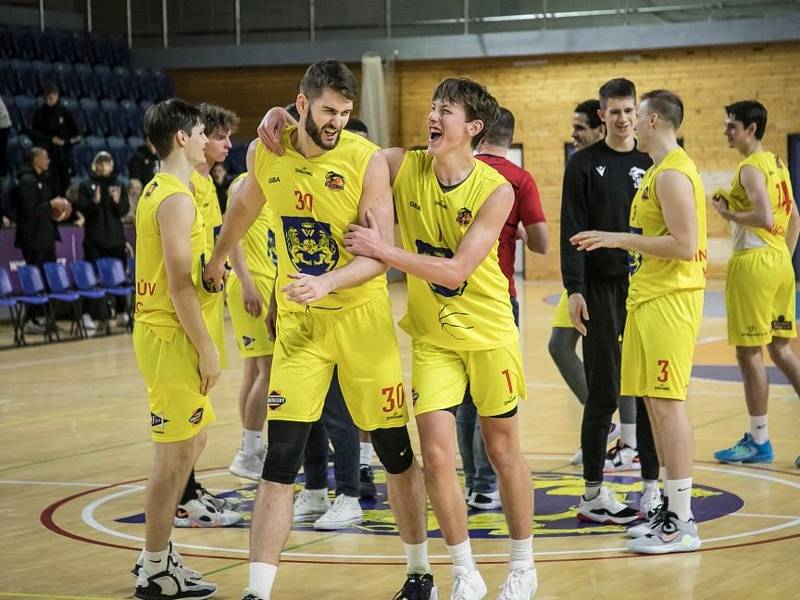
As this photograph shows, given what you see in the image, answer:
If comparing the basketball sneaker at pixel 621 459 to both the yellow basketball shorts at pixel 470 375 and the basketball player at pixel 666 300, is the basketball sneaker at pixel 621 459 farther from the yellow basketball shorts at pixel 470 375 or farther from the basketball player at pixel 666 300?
the yellow basketball shorts at pixel 470 375

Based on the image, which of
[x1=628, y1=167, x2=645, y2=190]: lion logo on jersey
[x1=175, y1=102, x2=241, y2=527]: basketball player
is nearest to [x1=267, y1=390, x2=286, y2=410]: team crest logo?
[x1=175, y1=102, x2=241, y2=527]: basketball player

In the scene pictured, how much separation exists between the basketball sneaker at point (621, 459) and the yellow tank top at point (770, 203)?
1.58 metres

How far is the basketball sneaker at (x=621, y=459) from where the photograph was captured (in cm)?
802

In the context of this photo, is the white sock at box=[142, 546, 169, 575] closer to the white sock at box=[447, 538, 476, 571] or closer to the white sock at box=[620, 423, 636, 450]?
the white sock at box=[447, 538, 476, 571]

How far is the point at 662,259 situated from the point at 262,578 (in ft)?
8.15

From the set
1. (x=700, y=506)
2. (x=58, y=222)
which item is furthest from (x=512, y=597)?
A: (x=58, y=222)

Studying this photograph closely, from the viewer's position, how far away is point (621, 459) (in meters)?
8.07

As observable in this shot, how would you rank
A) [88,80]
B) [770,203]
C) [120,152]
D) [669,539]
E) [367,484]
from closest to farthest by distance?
[669,539], [367,484], [770,203], [120,152], [88,80]

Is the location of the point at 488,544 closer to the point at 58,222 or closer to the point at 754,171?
the point at 754,171

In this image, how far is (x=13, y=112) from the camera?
20516 millimetres

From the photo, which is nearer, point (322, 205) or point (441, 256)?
point (322, 205)

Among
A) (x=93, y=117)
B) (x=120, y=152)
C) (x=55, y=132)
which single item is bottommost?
(x=120, y=152)

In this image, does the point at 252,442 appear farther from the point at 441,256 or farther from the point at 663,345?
the point at 441,256

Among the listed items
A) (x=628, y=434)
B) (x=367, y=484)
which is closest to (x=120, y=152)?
(x=628, y=434)
